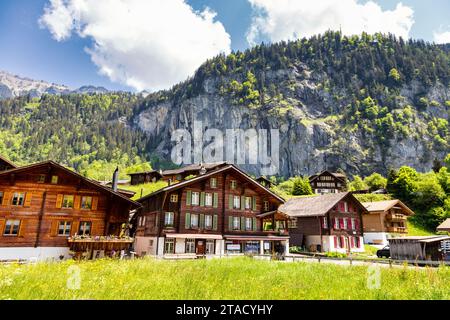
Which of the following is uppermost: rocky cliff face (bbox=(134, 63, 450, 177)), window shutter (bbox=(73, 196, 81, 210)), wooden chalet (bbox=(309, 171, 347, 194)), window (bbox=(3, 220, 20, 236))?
rocky cliff face (bbox=(134, 63, 450, 177))

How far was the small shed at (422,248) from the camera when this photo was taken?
26828mm

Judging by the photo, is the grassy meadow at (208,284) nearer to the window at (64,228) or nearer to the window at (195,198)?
the window at (64,228)

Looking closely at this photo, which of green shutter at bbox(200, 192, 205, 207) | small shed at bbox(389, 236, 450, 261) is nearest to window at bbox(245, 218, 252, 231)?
green shutter at bbox(200, 192, 205, 207)

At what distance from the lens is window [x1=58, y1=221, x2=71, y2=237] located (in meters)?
28.3

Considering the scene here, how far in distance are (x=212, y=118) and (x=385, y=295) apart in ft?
628

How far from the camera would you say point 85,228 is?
29.4 m

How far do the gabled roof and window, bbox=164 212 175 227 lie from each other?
73.7ft

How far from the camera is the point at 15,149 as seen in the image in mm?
195625

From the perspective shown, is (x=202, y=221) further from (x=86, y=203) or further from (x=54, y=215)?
(x=54, y=215)

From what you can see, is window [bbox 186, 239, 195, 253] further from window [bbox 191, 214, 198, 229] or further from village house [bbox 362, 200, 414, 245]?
village house [bbox 362, 200, 414, 245]

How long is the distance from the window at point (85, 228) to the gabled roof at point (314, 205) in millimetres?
31336

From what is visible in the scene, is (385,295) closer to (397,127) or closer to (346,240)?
(346,240)

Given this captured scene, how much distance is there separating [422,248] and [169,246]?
2490cm
